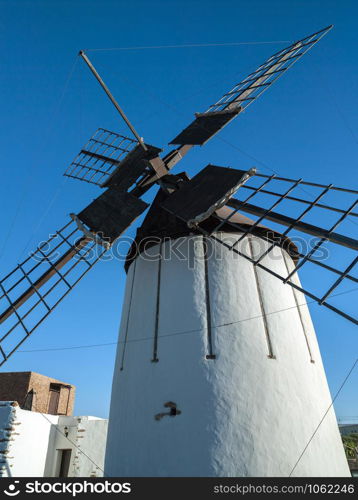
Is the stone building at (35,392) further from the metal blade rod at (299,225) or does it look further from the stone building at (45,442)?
the metal blade rod at (299,225)

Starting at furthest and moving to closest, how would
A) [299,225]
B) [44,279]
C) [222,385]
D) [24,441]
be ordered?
[24,441] < [44,279] < [299,225] < [222,385]

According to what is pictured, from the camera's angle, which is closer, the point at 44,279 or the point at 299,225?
the point at 299,225

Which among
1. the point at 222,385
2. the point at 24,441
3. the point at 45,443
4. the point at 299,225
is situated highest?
the point at 299,225

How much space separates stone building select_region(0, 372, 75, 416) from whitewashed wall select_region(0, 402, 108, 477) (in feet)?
12.6

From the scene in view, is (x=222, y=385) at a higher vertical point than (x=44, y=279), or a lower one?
lower

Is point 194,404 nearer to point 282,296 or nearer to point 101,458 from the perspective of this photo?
point 282,296

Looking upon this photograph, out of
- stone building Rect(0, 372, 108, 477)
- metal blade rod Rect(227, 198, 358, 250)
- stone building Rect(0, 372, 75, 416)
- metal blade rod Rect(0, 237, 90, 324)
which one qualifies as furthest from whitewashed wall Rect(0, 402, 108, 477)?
metal blade rod Rect(227, 198, 358, 250)

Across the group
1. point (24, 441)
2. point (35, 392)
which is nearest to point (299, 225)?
point (24, 441)

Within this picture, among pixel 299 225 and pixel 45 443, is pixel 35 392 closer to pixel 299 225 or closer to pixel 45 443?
pixel 45 443

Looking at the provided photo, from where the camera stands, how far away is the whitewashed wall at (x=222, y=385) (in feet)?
17.9

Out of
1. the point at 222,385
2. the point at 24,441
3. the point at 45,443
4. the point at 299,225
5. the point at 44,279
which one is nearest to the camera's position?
the point at 222,385

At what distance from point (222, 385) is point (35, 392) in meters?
14.4

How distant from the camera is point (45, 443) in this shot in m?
12.3

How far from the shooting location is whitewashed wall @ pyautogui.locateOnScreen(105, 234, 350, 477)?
547cm
